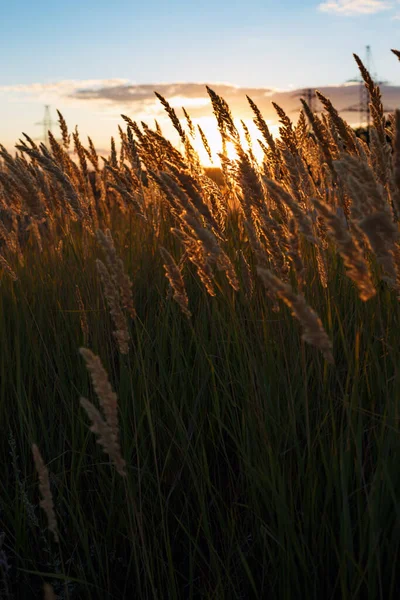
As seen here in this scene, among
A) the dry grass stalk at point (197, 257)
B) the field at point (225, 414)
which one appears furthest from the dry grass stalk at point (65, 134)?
the dry grass stalk at point (197, 257)

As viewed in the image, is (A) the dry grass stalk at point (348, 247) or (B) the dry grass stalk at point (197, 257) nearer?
(A) the dry grass stalk at point (348, 247)

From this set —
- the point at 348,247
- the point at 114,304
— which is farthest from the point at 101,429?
the point at 348,247

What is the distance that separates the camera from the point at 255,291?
2.36 meters

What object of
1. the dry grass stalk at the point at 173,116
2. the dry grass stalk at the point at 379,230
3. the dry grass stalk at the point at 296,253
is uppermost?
the dry grass stalk at the point at 173,116

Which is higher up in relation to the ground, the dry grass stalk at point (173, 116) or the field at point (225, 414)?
the dry grass stalk at point (173, 116)

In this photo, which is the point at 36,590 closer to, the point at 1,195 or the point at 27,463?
the point at 27,463

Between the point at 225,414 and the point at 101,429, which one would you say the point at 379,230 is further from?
the point at 225,414

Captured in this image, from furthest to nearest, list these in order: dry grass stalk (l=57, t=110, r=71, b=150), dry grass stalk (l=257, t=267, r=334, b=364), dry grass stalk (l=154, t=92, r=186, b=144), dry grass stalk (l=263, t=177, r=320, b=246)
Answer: dry grass stalk (l=57, t=110, r=71, b=150) → dry grass stalk (l=154, t=92, r=186, b=144) → dry grass stalk (l=263, t=177, r=320, b=246) → dry grass stalk (l=257, t=267, r=334, b=364)

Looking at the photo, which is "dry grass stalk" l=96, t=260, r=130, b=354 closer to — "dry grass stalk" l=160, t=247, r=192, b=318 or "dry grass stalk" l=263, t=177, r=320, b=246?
"dry grass stalk" l=160, t=247, r=192, b=318

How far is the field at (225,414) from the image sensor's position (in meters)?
1.34

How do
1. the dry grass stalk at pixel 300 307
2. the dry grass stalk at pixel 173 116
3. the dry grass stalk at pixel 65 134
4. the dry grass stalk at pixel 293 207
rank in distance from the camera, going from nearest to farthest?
the dry grass stalk at pixel 300 307 → the dry grass stalk at pixel 293 207 → the dry grass stalk at pixel 173 116 → the dry grass stalk at pixel 65 134

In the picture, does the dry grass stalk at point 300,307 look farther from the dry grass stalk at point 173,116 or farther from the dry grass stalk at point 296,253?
the dry grass stalk at point 173,116

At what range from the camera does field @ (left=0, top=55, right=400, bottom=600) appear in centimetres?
134

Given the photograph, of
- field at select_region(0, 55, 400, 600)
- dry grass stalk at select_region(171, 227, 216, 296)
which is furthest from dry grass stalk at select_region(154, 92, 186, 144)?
dry grass stalk at select_region(171, 227, 216, 296)
